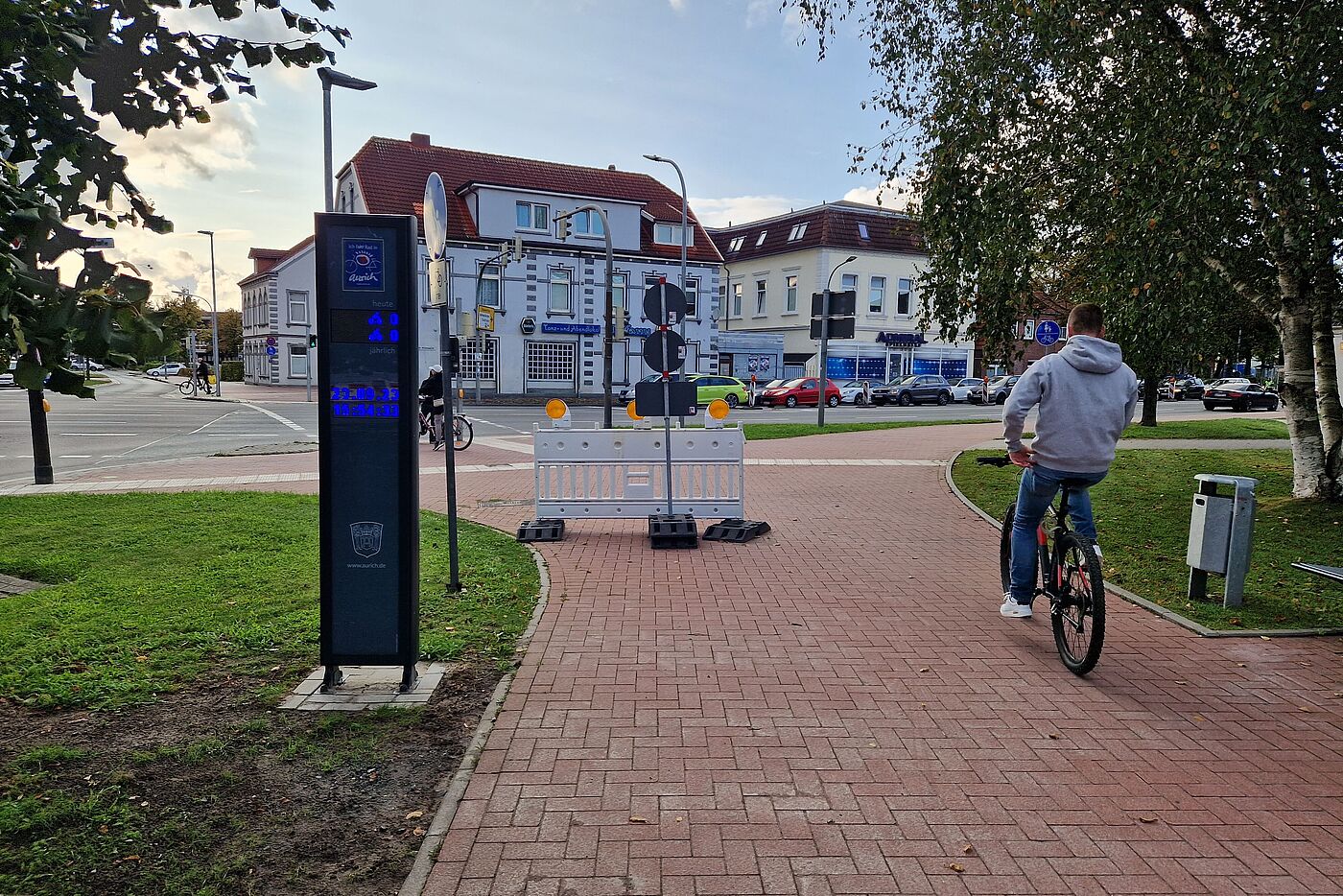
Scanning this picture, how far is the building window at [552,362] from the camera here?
46562 millimetres

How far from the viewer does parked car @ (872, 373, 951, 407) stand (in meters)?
48.7

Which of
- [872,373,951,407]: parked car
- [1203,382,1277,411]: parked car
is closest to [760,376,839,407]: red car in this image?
[872,373,951,407]: parked car

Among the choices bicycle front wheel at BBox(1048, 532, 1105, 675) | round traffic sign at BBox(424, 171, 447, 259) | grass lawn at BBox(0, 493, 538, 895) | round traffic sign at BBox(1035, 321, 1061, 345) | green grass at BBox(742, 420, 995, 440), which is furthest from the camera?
round traffic sign at BBox(1035, 321, 1061, 345)

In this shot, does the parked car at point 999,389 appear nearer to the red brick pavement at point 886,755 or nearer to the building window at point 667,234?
the building window at point 667,234

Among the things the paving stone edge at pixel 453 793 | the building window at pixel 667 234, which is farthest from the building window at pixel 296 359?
the paving stone edge at pixel 453 793

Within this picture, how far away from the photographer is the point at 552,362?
1854 inches

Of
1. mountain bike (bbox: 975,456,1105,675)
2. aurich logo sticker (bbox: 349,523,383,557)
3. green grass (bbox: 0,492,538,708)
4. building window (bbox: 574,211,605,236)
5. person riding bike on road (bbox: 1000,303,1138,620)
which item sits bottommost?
green grass (bbox: 0,492,538,708)

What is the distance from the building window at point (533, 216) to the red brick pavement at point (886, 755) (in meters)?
40.0

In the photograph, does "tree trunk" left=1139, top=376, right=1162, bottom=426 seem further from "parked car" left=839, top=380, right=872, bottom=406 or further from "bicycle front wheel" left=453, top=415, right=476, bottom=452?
"parked car" left=839, top=380, right=872, bottom=406

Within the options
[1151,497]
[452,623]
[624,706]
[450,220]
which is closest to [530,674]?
[624,706]

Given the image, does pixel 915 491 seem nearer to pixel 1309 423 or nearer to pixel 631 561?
pixel 1309 423

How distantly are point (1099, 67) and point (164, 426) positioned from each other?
23379 mm

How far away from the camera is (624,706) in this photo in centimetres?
455

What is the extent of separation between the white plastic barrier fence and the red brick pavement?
239 cm
